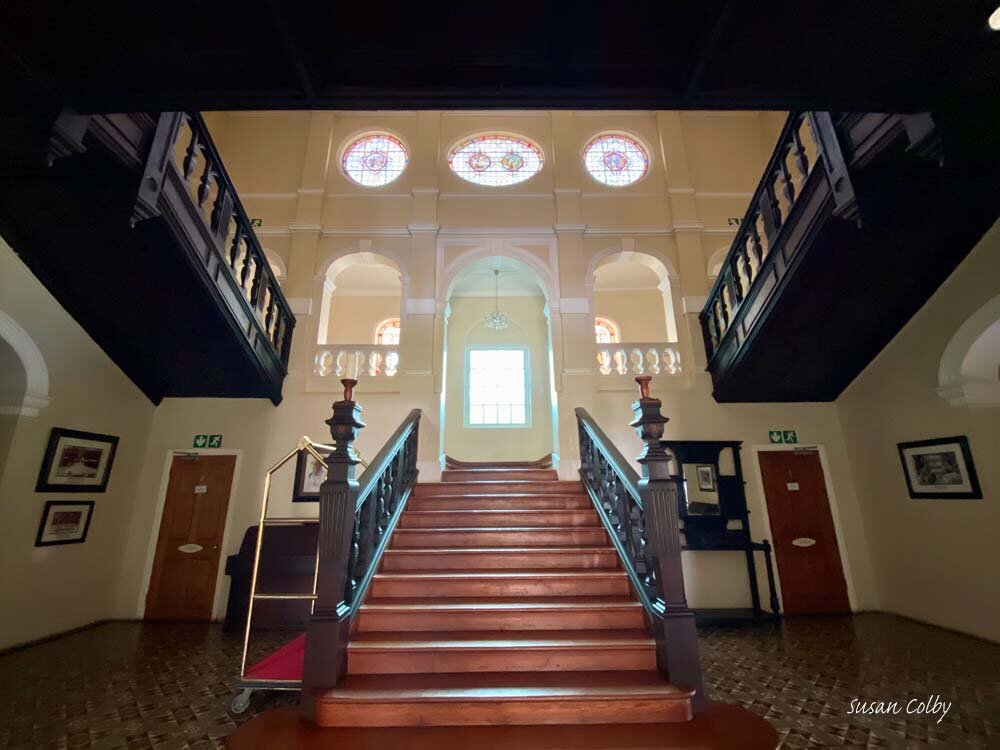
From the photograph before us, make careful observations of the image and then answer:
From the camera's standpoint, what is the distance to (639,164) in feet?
24.6

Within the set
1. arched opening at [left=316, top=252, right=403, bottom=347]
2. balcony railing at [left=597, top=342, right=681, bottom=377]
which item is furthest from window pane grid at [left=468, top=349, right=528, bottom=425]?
balcony railing at [left=597, top=342, right=681, bottom=377]

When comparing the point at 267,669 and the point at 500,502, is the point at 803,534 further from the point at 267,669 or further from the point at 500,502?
the point at 267,669

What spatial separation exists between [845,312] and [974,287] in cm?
97

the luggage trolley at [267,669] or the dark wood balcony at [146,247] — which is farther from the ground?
the dark wood balcony at [146,247]

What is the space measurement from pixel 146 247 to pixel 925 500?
769 cm

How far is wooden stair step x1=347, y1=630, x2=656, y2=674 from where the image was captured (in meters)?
2.70

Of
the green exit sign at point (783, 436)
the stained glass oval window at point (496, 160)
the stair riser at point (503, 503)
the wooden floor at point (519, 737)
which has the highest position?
the stained glass oval window at point (496, 160)

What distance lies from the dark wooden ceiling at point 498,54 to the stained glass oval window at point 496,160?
5452mm

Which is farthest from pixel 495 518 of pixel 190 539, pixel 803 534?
pixel 803 534

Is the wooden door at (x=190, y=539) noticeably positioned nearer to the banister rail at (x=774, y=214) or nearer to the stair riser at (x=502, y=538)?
the stair riser at (x=502, y=538)

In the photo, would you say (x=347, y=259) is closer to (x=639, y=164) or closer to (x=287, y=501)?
(x=287, y=501)

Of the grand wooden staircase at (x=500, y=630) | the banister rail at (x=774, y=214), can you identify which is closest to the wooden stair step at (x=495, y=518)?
the grand wooden staircase at (x=500, y=630)

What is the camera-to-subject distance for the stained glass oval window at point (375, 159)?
24.0 ft

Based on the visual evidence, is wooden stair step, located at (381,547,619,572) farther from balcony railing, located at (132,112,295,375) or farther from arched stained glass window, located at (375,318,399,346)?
arched stained glass window, located at (375,318,399,346)
